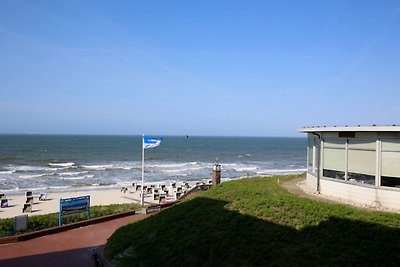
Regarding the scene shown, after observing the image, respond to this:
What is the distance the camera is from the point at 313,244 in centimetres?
791

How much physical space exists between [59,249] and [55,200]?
16.6 m

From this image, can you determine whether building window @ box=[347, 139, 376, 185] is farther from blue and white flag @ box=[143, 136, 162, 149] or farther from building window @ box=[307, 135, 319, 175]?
blue and white flag @ box=[143, 136, 162, 149]

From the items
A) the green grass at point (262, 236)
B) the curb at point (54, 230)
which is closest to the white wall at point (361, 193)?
the green grass at point (262, 236)

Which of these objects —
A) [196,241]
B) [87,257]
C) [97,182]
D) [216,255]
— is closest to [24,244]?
[87,257]

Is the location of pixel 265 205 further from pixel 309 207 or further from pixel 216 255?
pixel 216 255

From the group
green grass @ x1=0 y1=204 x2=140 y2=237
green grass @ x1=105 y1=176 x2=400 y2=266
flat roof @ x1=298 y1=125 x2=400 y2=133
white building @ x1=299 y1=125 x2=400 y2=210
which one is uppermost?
flat roof @ x1=298 y1=125 x2=400 y2=133

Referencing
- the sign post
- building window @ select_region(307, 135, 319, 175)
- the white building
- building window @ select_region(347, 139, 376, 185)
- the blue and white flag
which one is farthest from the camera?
the blue and white flag

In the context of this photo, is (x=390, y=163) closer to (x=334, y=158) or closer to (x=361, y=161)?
(x=361, y=161)

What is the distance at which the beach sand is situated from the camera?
22750 millimetres

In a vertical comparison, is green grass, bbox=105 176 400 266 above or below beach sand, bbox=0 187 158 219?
above

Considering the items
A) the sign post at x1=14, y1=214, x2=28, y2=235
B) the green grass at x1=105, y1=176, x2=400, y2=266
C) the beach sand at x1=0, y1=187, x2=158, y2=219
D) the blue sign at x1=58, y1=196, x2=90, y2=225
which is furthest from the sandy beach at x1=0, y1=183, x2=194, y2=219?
the green grass at x1=105, y1=176, x2=400, y2=266

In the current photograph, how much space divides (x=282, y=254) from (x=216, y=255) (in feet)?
5.21

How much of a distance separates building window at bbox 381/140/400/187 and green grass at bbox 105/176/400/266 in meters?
1.53

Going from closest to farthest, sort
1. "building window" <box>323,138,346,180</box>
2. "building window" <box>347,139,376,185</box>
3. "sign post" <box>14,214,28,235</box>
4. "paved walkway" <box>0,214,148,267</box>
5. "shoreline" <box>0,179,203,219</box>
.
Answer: "paved walkway" <box>0,214,148,267</box>, "building window" <box>347,139,376,185</box>, "building window" <box>323,138,346,180</box>, "sign post" <box>14,214,28,235</box>, "shoreline" <box>0,179,203,219</box>
